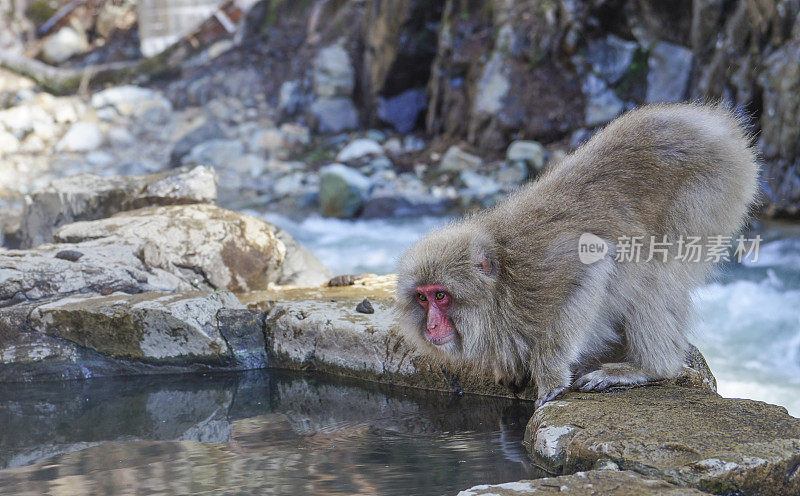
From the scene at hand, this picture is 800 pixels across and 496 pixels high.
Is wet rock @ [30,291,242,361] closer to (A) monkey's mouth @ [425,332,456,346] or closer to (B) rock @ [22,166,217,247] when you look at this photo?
(A) monkey's mouth @ [425,332,456,346]

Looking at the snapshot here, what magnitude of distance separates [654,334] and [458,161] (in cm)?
787

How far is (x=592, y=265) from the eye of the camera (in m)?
3.26

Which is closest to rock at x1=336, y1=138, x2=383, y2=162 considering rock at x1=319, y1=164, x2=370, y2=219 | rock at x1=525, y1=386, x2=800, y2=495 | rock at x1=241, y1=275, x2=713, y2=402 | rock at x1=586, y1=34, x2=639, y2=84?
rock at x1=319, y1=164, x2=370, y2=219

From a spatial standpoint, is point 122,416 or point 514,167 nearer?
point 122,416

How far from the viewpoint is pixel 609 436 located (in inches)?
108

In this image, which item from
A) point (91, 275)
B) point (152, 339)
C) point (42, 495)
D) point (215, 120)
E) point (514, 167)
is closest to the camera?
point (42, 495)

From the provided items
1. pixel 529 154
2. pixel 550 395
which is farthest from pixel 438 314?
pixel 529 154

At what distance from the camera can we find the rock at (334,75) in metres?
13.7

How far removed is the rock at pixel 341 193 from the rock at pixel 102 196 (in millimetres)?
4108

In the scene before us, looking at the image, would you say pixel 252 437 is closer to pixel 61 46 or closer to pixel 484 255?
pixel 484 255

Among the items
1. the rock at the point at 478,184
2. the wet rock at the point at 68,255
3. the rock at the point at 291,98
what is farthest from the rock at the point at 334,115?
the wet rock at the point at 68,255

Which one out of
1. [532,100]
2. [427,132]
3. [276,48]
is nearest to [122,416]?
[532,100]

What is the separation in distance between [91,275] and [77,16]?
1576 centimetres

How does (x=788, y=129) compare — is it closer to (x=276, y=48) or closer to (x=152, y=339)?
(x=152, y=339)
